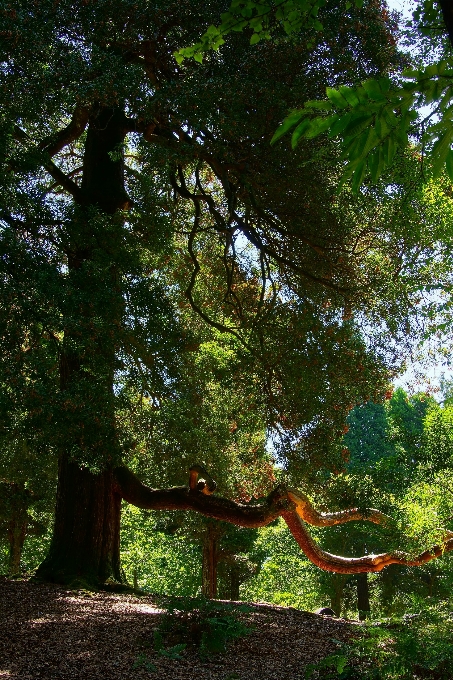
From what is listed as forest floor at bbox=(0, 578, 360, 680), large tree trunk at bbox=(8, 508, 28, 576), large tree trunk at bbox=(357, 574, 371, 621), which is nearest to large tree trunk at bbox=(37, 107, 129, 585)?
forest floor at bbox=(0, 578, 360, 680)

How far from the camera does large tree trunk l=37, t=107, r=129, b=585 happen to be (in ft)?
22.0

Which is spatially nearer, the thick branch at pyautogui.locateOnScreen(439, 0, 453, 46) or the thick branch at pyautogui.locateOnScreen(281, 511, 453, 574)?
the thick branch at pyautogui.locateOnScreen(439, 0, 453, 46)

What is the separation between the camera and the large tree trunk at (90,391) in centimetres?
670

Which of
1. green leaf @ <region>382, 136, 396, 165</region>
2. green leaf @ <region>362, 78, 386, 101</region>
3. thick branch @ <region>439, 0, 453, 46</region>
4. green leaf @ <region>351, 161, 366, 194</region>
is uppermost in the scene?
thick branch @ <region>439, 0, 453, 46</region>

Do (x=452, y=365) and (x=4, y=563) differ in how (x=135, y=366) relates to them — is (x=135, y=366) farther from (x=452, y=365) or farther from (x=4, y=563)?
(x=4, y=563)

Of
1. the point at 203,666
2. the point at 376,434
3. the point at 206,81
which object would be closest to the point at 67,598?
Answer: the point at 203,666

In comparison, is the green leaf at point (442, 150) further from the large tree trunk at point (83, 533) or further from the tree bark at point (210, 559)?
the tree bark at point (210, 559)

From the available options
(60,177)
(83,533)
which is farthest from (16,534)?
(60,177)

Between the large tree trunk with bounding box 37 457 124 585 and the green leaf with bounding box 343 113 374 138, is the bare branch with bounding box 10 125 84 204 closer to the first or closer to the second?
the large tree trunk with bounding box 37 457 124 585

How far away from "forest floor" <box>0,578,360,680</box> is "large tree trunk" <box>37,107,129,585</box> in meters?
0.83

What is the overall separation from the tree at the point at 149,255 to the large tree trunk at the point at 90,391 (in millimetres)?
25

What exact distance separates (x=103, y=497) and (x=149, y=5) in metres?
6.26

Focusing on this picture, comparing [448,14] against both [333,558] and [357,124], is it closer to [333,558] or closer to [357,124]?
[357,124]

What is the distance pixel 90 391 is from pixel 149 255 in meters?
4.15
